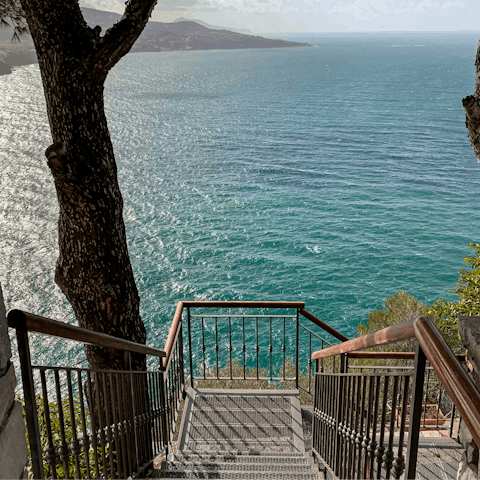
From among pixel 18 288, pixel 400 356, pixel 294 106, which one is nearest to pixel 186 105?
pixel 294 106

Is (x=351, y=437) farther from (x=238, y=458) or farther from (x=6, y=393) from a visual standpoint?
(x=6, y=393)

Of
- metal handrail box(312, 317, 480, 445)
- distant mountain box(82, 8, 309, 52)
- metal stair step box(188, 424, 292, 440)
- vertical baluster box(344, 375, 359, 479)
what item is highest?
distant mountain box(82, 8, 309, 52)

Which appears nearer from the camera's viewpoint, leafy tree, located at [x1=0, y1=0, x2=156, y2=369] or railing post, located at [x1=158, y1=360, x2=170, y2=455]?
leafy tree, located at [x1=0, y1=0, x2=156, y2=369]

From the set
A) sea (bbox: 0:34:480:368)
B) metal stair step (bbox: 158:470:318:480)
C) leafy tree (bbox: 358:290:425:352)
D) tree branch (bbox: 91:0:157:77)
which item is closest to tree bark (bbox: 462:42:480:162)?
tree branch (bbox: 91:0:157:77)

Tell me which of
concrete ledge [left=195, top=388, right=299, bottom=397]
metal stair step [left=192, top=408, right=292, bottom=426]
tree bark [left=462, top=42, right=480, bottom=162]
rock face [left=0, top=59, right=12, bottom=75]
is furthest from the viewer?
rock face [left=0, top=59, right=12, bottom=75]

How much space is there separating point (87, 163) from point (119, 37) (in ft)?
3.09

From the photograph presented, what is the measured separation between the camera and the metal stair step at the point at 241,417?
187 inches

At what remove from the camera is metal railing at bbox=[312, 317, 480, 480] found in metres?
1.33

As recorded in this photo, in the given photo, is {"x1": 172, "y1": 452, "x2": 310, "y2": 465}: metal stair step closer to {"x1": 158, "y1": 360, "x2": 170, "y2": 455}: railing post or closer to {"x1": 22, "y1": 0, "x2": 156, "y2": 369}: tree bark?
{"x1": 158, "y1": 360, "x2": 170, "y2": 455}: railing post

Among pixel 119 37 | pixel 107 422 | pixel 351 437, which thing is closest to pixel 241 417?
pixel 351 437

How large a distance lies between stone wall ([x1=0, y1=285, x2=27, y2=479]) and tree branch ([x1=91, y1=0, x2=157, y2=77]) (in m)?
2.56

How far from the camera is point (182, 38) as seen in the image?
155 m

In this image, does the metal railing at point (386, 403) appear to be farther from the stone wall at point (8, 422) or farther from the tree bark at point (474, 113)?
the tree bark at point (474, 113)

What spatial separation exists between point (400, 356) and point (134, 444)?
2.33 m
